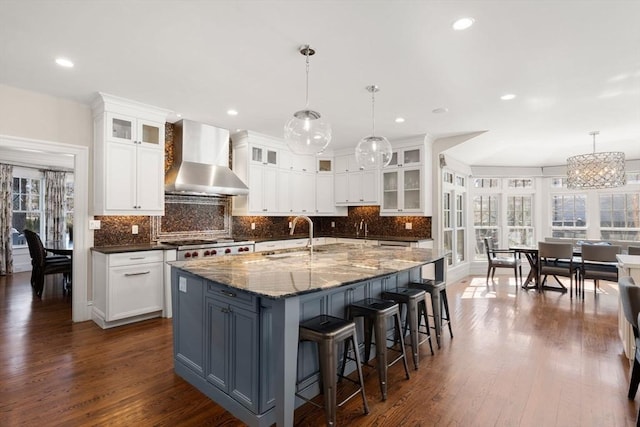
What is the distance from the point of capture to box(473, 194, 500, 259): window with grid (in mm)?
7602

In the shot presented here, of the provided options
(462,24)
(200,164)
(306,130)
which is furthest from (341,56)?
(200,164)

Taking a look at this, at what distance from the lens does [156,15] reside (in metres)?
2.27

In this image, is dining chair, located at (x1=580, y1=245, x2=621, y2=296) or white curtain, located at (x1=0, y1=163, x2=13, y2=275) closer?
dining chair, located at (x1=580, y1=245, x2=621, y2=296)

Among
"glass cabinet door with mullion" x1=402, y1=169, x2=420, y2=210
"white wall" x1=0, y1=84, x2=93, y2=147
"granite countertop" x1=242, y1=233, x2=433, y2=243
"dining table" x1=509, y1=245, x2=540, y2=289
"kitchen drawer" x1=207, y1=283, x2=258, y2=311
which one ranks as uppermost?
"white wall" x1=0, y1=84, x2=93, y2=147

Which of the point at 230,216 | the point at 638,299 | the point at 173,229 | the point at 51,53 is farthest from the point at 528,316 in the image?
the point at 51,53

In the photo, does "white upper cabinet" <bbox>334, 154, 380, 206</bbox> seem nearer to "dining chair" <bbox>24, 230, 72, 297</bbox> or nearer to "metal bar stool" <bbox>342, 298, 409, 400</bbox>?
"metal bar stool" <bbox>342, 298, 409, 400</bbox>

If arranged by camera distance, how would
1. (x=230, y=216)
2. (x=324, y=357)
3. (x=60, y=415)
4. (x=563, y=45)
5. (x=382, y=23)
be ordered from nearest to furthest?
(x=324, y=357) → (x=60, y=415) → (x=382, y=23) → (x=563, y=45) → (x=230, y=216)

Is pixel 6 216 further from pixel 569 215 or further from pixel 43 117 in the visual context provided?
pixel 569 215

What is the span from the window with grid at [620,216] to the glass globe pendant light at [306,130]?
7312 millimetres

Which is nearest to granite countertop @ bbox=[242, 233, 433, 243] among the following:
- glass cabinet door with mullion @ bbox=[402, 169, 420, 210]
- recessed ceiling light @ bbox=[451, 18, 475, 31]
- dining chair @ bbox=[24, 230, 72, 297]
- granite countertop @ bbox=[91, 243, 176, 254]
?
glass cabinet door with mullion @ bbox=[402, 169, 420, 210]

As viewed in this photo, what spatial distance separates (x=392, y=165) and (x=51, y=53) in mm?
4864

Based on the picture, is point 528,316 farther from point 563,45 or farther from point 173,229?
point 173,229

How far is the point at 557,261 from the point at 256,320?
5.73 m

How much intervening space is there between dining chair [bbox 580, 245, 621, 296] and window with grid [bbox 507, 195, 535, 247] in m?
2.36
